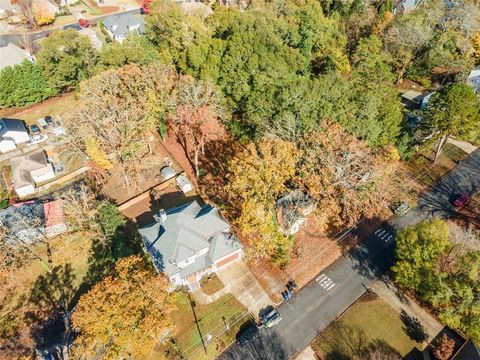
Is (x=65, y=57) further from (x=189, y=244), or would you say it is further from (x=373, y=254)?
(x=373, y=254)

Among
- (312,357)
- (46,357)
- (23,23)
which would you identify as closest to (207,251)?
(312,357)

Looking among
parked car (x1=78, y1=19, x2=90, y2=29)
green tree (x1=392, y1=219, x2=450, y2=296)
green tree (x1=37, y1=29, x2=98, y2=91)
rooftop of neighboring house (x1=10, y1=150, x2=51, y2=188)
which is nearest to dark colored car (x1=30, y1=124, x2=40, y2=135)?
rooftop of neighboring house (x1=10, y1=150, x2=51, y2=188)

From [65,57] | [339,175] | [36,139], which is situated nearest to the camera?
[339,175]

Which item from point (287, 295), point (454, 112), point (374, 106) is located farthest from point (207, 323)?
point (454, 112)

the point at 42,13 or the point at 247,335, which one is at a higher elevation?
the point at 42,13

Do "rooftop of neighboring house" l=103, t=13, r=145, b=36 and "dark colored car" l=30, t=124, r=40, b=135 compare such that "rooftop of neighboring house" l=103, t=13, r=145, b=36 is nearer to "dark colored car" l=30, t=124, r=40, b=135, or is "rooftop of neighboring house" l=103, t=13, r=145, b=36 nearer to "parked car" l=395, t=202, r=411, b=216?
"dark colored car" l=30, t=124, r=40, b=135

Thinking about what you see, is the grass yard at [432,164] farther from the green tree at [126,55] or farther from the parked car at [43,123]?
the parked car at [43,123]
